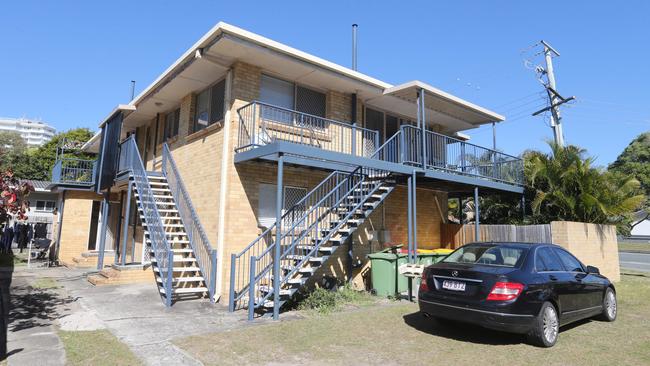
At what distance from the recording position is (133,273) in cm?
1195

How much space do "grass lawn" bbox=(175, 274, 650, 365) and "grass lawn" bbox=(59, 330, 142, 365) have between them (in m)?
0.76

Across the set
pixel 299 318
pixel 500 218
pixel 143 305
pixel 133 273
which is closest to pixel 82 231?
pixel 133 273

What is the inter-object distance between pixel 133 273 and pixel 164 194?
240 cm

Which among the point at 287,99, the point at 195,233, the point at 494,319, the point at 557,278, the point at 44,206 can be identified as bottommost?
the point at 494,319

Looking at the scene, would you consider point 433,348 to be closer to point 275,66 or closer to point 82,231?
point 275,66

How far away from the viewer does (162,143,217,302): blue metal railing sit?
9.20 meters

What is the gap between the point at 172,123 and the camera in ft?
44.8

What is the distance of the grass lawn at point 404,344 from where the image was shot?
5.22m

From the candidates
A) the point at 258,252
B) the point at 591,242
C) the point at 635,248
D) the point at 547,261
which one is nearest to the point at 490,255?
the point at 547,261

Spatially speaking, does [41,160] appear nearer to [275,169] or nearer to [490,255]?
[275,169]

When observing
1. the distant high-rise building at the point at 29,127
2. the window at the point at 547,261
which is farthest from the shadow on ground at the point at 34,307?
the distant high-rise building at the point at 29,127

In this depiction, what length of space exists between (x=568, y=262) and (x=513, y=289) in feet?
7.28

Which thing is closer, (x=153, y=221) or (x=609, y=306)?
(x=609, y=306)

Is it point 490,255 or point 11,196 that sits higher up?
point 11,196
